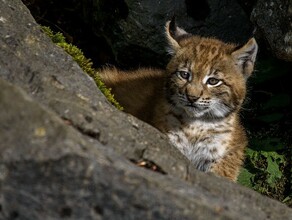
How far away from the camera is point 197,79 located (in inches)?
258

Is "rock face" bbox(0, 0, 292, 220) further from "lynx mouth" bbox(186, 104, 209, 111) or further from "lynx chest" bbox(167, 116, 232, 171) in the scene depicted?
"lynx chest" bbox(167, 116, 232, 171)

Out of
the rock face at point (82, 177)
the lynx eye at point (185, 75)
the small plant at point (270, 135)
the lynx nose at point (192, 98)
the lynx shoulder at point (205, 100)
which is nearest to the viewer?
the rock face at point (82, 177)

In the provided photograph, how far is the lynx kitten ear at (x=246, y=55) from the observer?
21.4 feet

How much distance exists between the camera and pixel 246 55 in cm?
668

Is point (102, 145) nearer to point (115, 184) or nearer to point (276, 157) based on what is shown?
point (115, 184)

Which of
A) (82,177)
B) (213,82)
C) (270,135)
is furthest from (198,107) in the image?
(82,177)

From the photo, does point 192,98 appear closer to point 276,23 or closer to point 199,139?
point 199,139

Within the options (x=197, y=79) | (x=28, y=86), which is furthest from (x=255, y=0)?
(x=28, y=86)

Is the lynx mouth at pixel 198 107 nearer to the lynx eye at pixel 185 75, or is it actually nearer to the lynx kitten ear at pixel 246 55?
the lynx eye at pixel 185 75

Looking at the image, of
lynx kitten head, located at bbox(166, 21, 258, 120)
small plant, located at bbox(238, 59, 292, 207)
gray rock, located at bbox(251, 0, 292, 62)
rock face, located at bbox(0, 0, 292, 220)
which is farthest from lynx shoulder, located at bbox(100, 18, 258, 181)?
rock face, located at bbox(0, 0, 292, 220)

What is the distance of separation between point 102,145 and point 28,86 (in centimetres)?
74

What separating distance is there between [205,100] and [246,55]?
27.9 inches

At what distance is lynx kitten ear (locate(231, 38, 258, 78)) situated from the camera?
654cm

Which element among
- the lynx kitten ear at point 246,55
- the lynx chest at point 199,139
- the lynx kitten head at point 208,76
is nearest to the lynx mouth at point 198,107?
the lynx kitten head at point 208,76
